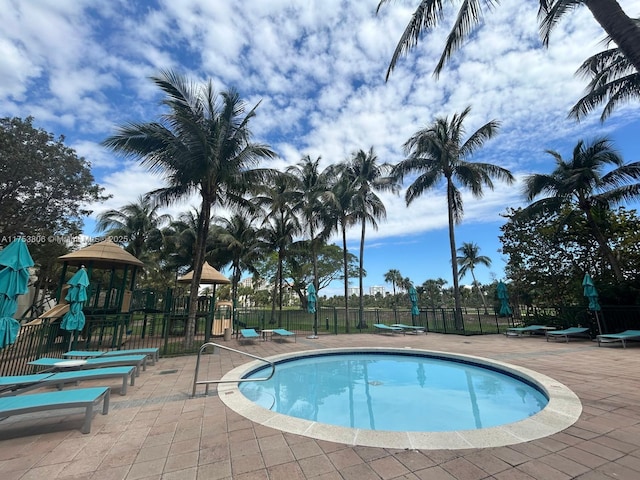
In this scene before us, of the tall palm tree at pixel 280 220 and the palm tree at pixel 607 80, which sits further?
the tall palm tree at pixel 280 220

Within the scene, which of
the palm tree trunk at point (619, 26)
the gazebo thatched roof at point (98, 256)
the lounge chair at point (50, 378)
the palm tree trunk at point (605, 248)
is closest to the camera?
the palm tree trunk at point (619, 26)

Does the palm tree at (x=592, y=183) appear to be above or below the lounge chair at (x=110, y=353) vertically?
above

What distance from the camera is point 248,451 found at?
310 cm

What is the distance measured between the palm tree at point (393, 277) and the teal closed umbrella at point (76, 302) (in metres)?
70.9

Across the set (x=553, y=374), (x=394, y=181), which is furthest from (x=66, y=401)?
(x=394, y=181)

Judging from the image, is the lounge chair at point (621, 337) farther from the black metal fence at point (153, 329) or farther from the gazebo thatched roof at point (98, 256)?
the gazebo thatched roof at point (98, 256)

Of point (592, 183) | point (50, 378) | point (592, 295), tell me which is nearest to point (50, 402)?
point (50, 378)

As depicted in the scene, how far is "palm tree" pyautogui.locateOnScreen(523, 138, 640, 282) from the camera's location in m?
13.6

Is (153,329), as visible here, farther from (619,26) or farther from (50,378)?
(619,26)

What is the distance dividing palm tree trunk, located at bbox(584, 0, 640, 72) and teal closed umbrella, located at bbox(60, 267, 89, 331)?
39.9 ft

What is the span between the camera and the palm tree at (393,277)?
2863 inches

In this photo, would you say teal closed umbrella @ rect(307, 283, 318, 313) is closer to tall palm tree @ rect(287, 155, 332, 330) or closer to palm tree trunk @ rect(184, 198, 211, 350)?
tall palm tree @ rect(287, 155, 332, 330)

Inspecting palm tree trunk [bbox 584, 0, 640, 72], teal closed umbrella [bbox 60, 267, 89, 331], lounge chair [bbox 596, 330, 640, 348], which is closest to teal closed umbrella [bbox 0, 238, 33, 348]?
teal closed umbrella [bbox 60, 267, 89, 331]

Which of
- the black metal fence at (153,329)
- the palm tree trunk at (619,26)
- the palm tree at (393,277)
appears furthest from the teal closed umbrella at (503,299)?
the palm tree at (393,277)
